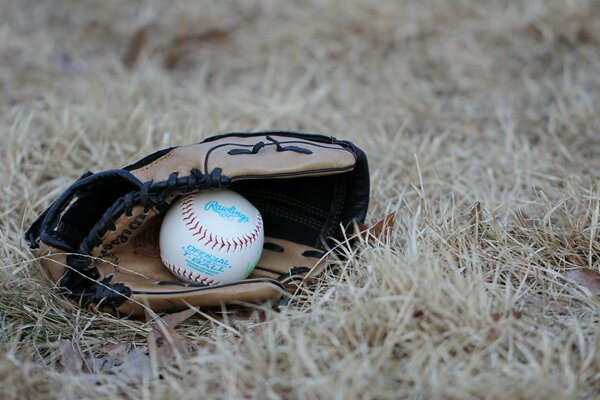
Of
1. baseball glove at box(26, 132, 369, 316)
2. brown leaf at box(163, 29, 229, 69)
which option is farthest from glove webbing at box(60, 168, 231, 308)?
brown leaf at box(163, 29, 229, 69)

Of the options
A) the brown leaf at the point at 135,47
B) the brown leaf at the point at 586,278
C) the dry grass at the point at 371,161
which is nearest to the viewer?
the dry grass at the point at 371,161

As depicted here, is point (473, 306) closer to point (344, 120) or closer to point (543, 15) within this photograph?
point (344, 120)

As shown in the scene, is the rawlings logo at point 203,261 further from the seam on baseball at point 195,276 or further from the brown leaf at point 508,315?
the brown leaf at point 508,315

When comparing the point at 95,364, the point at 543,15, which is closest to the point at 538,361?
the point at 95,364

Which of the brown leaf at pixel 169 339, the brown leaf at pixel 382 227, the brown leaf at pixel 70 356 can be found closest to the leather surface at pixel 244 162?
the brown leaf at pixel 382 227

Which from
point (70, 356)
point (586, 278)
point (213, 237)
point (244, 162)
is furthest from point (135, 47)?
point (586, 278)

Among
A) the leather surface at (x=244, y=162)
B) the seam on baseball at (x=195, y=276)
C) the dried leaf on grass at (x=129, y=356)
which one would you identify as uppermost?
the leather surface at (x=244, y=162)
